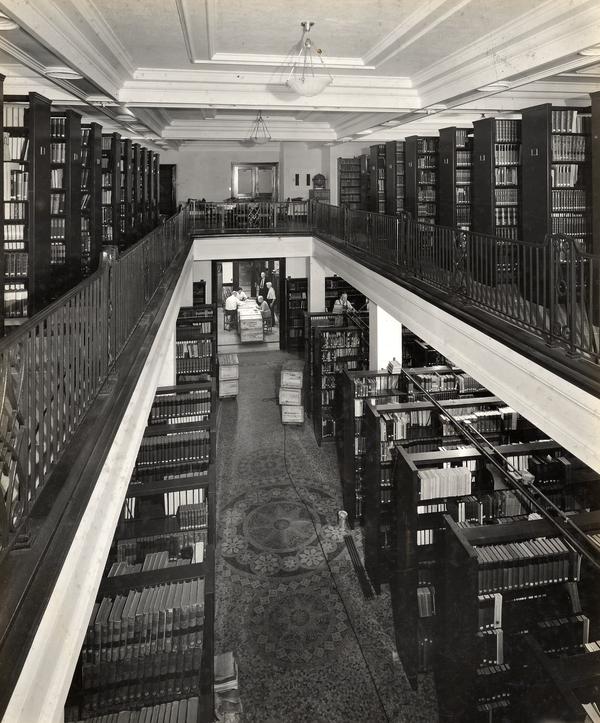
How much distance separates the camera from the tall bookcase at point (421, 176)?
9.05 metres

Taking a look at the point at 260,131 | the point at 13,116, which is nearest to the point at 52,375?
the point at 13,116

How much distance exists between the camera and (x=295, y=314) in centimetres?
1443

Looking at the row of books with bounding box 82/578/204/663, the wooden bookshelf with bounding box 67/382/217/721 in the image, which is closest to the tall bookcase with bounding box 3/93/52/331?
the wooden bookshelf with bounding box 67/382/217/721

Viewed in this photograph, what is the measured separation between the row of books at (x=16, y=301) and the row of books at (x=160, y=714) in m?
3.71

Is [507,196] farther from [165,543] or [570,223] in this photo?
[165,543]

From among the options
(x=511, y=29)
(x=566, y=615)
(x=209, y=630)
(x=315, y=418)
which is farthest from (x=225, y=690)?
(x=511, y=29)

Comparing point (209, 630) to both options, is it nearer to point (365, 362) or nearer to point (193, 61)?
point (193, 61)

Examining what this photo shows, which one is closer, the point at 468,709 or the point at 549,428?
the point at 549,428

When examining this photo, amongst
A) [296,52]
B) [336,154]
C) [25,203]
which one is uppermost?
[336,154]

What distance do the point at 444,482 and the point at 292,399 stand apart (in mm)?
5236

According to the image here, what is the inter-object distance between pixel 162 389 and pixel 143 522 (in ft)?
7.43

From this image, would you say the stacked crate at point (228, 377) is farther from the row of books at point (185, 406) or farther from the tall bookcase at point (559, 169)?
the tall bookcase at point (559, 169)

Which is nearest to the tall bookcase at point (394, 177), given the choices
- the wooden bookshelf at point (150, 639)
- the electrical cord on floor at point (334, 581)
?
the electrical cord on floor at point (334, 581)

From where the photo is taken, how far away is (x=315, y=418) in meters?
9.63
